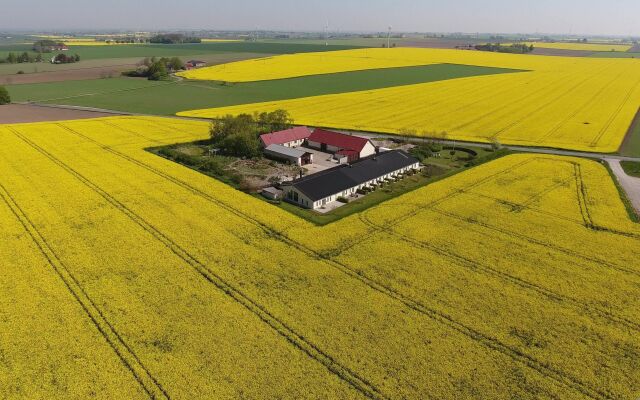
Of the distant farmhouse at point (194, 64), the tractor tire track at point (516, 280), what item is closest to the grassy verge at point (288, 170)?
the tractor tire track at point (516, 280)

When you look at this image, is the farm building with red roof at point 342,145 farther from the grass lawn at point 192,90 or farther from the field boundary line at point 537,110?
the grass lawn at point 192,90

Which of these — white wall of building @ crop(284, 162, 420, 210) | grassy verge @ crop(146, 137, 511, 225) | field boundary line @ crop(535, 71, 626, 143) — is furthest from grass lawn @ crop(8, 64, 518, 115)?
white wall of building @ crop(284, 162, 420, 210)

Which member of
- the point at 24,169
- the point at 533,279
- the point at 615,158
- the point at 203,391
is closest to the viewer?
the point at 203,391

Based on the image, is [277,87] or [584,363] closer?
[584,363]

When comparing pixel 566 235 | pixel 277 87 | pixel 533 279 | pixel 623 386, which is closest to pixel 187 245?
pixel 533 279

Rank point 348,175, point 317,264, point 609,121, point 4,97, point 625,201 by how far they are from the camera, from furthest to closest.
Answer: point 4,97
point 609,121
point 348,175
point 625,201
point 317,264

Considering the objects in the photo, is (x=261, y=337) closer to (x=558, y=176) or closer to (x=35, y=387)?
(x=35, y=387)

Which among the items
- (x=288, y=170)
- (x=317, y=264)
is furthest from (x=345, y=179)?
(x=317, y=264)

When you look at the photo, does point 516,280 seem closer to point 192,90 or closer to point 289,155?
point 289,155
